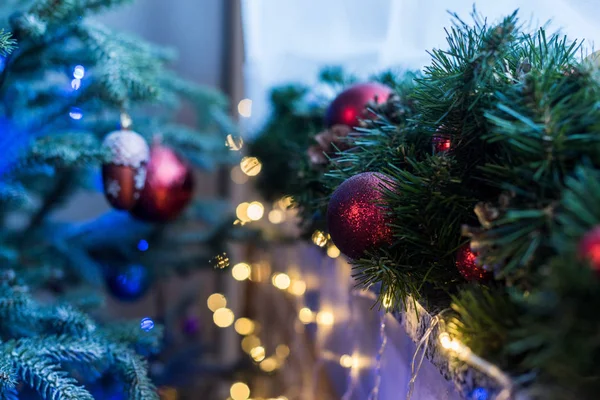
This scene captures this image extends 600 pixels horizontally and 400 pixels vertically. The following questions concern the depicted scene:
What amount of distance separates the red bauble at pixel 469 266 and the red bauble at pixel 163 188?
590mm

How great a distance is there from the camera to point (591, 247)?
0.83ft

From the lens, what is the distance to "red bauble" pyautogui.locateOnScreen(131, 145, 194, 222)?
85 cm

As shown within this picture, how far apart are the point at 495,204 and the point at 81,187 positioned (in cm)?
83

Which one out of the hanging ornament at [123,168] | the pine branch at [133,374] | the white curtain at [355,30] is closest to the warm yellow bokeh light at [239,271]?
the white curtain at [355,30]

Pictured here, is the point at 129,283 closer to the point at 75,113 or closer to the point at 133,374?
the point at 75,113

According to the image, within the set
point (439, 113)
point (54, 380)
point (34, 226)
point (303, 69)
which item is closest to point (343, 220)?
point (439, 113)

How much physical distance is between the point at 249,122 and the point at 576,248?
1.24 metres

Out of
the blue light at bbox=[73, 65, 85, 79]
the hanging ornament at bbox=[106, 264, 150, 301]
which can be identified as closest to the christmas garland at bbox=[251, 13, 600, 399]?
the blue light at bbox=[73, 65, 85, 79]

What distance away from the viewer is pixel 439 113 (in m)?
0.45

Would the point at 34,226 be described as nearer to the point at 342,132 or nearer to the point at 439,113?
the point at 342,132

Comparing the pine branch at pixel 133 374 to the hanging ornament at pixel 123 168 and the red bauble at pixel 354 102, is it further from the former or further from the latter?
the red bauble at pixel 354 102

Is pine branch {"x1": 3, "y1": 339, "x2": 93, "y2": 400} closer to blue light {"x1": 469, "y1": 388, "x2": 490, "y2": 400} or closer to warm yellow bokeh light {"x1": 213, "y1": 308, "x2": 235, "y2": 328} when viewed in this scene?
blue light {"x1": 469, "y1": 388, "x2": 490, "y2": 400}

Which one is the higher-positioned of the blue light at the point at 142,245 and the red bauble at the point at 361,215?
the red bauble at the point at 361,215

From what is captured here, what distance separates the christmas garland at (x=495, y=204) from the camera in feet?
0.90
